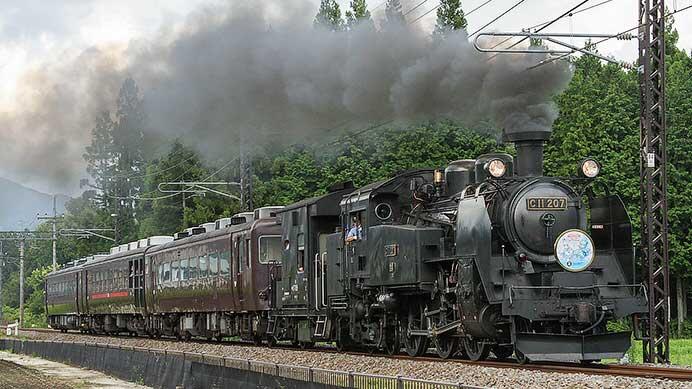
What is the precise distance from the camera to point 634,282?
18.8 m

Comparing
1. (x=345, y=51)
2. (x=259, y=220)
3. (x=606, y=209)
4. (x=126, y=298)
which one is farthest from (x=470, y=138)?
(x=606, y=209)

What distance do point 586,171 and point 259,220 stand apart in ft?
39.7

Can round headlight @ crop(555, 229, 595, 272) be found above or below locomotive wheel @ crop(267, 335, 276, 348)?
above

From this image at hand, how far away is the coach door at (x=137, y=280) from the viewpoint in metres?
41.0

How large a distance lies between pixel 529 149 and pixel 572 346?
3.51 m

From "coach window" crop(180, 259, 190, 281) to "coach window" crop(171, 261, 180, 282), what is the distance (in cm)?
38

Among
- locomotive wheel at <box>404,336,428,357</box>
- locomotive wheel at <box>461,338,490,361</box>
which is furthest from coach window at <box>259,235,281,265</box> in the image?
locomotive wheel at <box>461,338,490,361</box>

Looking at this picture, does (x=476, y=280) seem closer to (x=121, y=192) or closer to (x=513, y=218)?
(x=513, y=218)

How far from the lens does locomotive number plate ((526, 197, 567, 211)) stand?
18.4 m

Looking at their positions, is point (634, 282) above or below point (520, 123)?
below

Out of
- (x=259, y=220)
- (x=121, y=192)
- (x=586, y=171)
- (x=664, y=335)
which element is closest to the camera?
(x=586, y=171)

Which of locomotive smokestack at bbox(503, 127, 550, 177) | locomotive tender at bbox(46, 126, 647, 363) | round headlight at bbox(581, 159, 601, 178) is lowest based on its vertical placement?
locomotive tender at bbox(46, 126, 647, 363)

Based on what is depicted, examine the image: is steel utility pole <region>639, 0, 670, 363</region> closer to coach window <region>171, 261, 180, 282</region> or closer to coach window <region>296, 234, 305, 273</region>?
coach window <region>296, 234, 305, 273</region>

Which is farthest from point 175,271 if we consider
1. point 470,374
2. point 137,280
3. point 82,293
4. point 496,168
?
point 470,374
